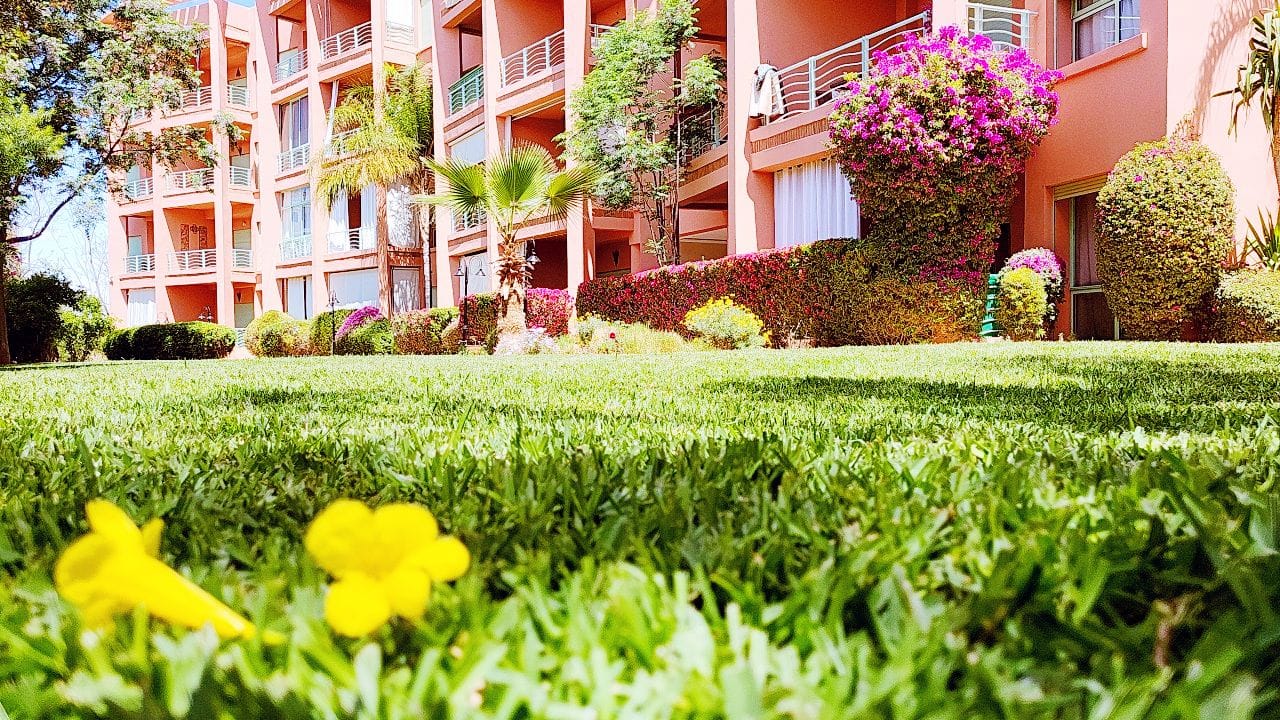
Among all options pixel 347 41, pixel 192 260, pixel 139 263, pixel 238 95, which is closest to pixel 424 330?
pixel 347 41

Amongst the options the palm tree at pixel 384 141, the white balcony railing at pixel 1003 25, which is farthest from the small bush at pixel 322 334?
the white balcony railing at pixel 1003 25

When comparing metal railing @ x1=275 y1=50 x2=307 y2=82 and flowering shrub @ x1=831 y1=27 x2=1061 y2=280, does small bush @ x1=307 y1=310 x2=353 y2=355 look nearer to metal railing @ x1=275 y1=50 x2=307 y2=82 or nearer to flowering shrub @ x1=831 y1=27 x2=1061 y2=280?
metal railing @ x1=275 y1=50 x2=307 y2=82

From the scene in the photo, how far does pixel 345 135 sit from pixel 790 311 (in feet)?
63.7

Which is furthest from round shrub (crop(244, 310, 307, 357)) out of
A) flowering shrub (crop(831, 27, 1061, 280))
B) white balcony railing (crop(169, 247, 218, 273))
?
flowering shrub (crop(831, 27, 1061, 280))

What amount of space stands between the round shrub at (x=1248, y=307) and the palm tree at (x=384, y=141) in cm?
2017

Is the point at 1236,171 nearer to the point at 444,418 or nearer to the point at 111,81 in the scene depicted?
the point at 444,418

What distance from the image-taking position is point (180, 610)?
843mm

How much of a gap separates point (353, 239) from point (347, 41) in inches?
290

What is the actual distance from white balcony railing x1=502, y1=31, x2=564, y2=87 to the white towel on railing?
25.6 ft

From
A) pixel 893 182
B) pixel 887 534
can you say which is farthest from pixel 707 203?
pixel 887 534

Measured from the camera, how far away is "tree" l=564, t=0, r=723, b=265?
17312mm

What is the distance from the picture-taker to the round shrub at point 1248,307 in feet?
28.8

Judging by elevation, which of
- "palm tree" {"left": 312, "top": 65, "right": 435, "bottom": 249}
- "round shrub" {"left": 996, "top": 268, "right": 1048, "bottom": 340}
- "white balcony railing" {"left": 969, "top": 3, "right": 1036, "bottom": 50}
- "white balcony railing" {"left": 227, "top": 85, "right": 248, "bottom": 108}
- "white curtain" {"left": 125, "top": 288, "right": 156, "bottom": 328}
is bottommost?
"round shrub" {"left": 996, "top": 268, "right": 1048, "bottom": 340}

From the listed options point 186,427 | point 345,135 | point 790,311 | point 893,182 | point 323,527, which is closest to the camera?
point 323,527
